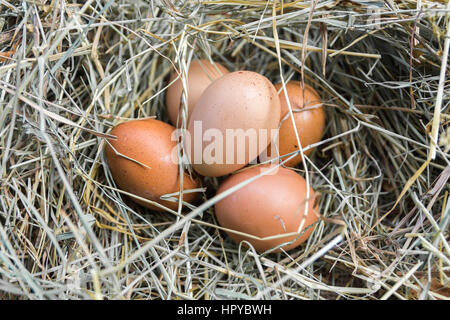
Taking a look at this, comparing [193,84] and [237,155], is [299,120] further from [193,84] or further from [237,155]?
[193,84]

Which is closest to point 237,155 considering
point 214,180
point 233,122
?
point 233,122

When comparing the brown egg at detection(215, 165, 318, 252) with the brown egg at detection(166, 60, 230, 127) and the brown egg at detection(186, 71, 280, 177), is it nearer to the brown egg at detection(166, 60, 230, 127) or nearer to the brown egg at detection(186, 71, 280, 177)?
the brown egg at detection(186, 71, 280, 177)

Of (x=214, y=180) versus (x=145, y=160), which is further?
(x=214, y=180)

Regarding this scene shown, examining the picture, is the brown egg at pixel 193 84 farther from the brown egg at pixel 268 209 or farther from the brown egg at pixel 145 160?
the brown egg at pixel 268 209

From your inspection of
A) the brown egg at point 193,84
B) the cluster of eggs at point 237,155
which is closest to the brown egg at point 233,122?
the cluster of eggs at point 237,155

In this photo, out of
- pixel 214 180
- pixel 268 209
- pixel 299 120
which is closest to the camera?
pixel 268 209
